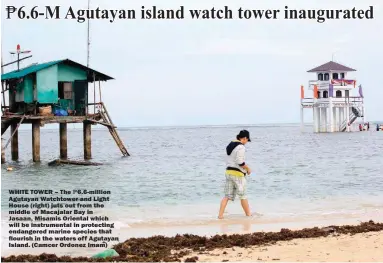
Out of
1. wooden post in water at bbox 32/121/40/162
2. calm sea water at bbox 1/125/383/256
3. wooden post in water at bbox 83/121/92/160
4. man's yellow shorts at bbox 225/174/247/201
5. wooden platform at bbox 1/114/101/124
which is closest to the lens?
man's yellow shorts at bbox 225/174/247/201

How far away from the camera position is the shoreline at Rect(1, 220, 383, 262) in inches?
303

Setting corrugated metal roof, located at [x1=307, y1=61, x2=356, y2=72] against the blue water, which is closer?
the blue water

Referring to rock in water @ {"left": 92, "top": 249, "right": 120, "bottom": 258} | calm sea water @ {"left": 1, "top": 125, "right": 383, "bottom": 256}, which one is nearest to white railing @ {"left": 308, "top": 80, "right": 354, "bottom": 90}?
calm sea water @ {"left": 1, "top": 125, "right": 383, "bottom": 256}

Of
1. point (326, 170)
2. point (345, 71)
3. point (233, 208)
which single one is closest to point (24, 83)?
point (326, 170)

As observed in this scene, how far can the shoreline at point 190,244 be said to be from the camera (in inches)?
303

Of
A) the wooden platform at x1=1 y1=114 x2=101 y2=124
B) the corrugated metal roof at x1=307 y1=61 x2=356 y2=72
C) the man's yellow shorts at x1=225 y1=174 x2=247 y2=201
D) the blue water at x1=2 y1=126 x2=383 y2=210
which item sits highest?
the corrugated metal roof at x1=307 y1=61 x2=356 y2=72

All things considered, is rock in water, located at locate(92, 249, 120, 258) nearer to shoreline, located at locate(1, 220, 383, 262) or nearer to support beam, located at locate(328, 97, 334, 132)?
shoreline, located at locate(1, 220, 383, 262)

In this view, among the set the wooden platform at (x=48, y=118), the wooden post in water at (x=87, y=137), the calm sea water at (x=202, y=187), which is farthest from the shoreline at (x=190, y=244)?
the wooden post in water at (x=87, y=137)

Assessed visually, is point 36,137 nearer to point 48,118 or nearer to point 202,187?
point 48,118

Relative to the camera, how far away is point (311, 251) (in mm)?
7738

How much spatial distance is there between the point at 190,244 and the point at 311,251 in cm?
164

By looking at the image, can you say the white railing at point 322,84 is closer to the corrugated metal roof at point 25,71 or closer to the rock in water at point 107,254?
the corrugated metal roof at point 25,71

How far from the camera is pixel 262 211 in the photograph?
13.0 meters

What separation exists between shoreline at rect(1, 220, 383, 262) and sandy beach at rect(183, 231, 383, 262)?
17 cm
